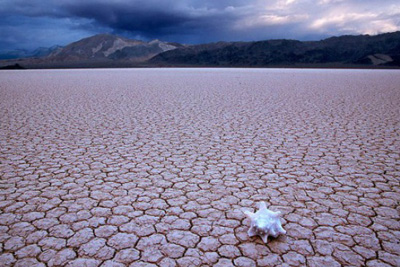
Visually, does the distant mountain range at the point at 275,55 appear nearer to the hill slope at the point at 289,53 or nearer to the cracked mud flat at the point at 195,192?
the hill slope at the point at 289,53

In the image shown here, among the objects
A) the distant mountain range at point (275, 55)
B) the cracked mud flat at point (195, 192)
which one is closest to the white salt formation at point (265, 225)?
the cracked mud flat at point (195, 192)

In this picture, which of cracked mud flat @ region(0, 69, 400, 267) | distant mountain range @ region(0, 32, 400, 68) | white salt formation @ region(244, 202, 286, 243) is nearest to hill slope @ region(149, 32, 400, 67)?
distant mountain range @ region(0, 32, 400, 68)

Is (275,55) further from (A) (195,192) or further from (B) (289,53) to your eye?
(A) (195,192)

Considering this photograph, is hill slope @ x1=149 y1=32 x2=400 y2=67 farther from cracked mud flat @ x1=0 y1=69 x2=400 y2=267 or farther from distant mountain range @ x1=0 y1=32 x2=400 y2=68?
cracked mud flat @ x1=0 y1=69 x2=400 y2=267

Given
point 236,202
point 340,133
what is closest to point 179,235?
point 236,202

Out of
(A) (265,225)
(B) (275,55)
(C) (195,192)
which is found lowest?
(C) (195,192)

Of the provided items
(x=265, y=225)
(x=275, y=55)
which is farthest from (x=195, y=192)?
(x=275, y=55)

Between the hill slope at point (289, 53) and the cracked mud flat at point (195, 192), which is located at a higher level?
the hill slope at point (289, 53)
